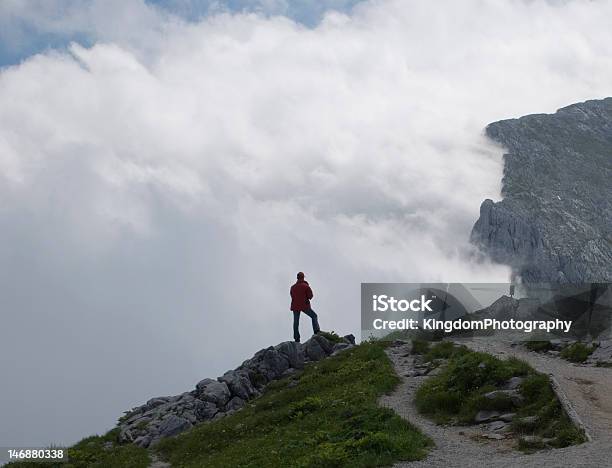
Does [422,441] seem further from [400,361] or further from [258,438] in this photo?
[400,361]

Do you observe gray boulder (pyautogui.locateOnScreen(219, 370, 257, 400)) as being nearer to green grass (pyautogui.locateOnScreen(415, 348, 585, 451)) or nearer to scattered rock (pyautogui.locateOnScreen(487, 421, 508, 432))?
green grass (pyautogui.locateOnScreen(415, 348, 585, 451))

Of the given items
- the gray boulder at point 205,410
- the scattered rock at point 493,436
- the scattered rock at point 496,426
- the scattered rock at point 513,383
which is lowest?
the scattered rock at point 493,436

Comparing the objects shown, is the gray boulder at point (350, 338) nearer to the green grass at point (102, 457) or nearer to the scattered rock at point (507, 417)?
the green grass at point (102, 457)

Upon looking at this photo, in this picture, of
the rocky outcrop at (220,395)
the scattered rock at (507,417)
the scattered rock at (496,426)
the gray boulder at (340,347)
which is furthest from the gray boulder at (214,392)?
the scattered rock at (507,417)

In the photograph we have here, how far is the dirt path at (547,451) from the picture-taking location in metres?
16.8

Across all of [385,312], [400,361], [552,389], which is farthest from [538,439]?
[385,312]

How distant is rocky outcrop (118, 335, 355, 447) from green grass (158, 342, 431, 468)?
1.76m

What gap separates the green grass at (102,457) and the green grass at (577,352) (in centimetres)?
2220

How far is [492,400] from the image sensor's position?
74.8ft

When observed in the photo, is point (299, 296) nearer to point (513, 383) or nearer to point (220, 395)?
point (220, 395)

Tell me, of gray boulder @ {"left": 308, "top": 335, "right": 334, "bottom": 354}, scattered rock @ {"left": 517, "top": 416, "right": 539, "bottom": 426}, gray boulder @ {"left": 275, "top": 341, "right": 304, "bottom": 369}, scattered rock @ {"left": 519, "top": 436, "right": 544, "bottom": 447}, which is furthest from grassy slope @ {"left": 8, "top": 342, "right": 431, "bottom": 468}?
scattered rock @ {"left": 517, "top": 416, "right": 539, "bottom": 426}

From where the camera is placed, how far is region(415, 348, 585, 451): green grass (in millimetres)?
19594

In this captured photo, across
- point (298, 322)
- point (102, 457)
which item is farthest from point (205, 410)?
point (298, 322)

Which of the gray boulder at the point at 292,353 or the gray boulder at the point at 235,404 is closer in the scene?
the gray boulder at the point at 235,404
